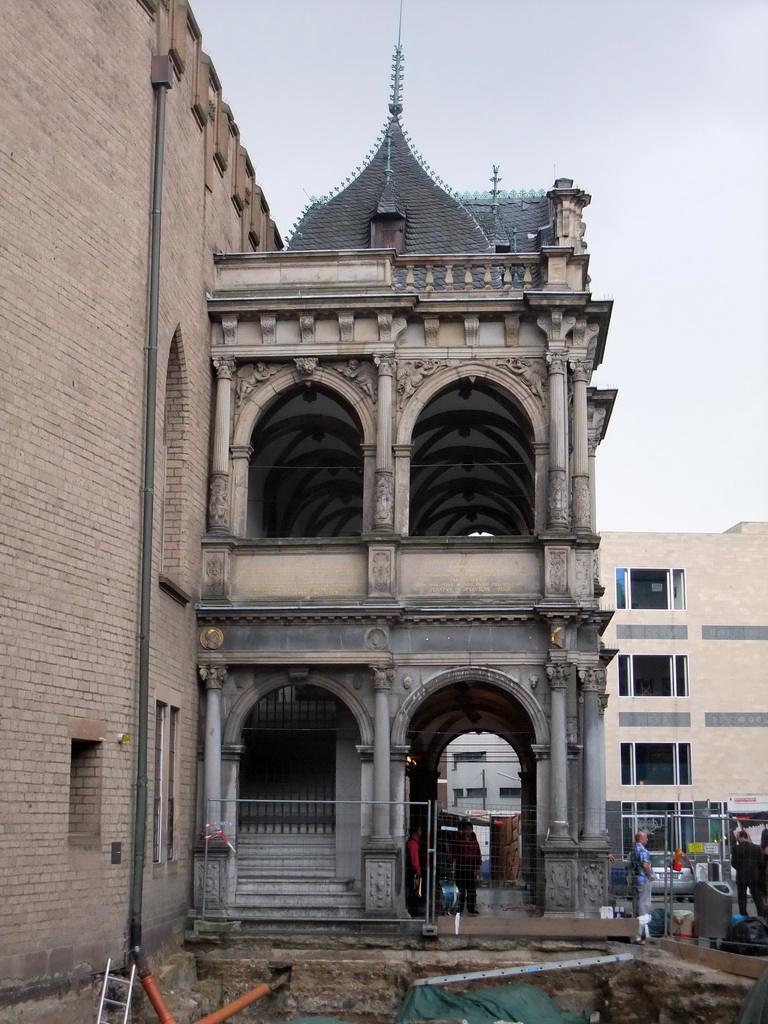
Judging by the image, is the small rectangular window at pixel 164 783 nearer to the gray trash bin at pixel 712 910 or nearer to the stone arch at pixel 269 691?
the stone arch at pixel 269 691

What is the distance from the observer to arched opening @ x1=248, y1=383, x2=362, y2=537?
26.8 meters

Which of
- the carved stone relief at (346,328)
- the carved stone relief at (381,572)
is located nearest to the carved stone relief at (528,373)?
the carved stone relief at (346,328)

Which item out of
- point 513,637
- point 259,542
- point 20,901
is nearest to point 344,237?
point 259,542

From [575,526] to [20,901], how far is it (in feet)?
36.4

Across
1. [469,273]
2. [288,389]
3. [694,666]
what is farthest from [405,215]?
[694,666]

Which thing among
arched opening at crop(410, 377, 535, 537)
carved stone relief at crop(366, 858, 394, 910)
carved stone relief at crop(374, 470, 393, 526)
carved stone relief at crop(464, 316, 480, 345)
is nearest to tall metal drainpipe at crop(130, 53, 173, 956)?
carved stone relief at crop(366, 858, 394, 910)

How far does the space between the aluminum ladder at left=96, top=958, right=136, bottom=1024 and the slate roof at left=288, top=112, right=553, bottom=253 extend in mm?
15192

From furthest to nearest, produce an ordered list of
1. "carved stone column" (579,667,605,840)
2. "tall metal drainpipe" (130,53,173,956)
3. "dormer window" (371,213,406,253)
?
"dormer window" (371,213,406,253)
"carved stone column" (579,667,605,840)
"tall metal drainpipe" (130,53,173,956)

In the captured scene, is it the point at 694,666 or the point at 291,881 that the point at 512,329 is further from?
the point at 694,666

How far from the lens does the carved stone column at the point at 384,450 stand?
921 inches

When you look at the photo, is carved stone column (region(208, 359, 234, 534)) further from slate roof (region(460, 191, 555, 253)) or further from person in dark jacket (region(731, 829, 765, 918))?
person in dark jacket (region(731, 829, 765, 918))

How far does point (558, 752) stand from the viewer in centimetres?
2242

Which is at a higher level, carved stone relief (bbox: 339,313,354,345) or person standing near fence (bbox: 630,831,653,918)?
carved stone relief (bbox: 339,313,354,345)

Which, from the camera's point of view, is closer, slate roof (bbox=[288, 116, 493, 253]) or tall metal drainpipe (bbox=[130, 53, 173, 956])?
tall metal drainpipe (bbox=[130, 53, 173, 956])
